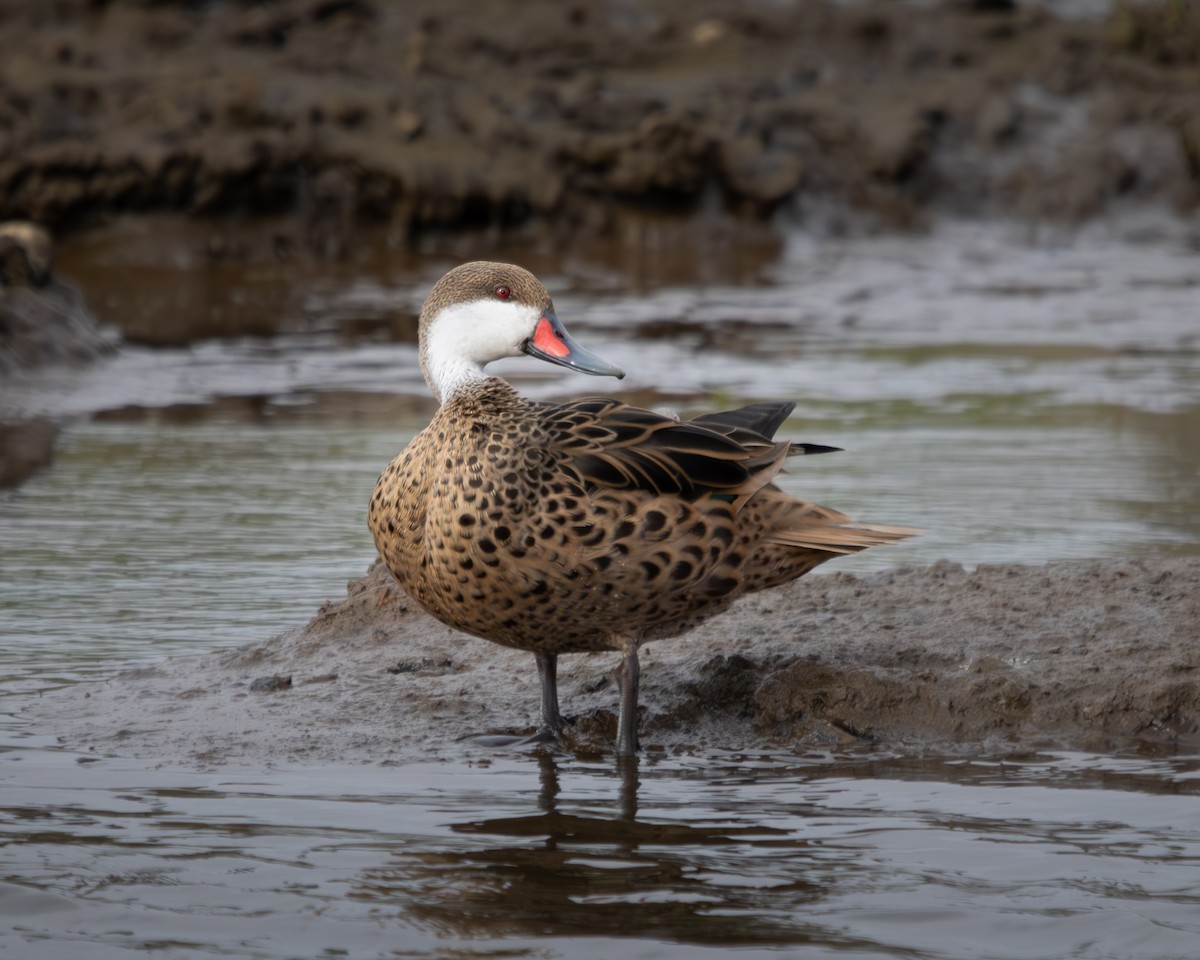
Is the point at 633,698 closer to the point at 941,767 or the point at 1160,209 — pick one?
the point at 941,767

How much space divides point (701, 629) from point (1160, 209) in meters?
11.6

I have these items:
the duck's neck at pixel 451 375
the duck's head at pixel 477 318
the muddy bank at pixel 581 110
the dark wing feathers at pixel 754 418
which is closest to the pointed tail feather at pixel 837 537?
the dark wing feathers at pixel 754 418

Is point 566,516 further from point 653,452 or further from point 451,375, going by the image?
point 451,375

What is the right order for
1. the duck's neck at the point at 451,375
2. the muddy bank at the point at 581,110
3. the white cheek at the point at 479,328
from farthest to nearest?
the muddy bank at the point at 581,110 < the white cheek at the point at 479,328 < the duck's neck at the point at 451,375

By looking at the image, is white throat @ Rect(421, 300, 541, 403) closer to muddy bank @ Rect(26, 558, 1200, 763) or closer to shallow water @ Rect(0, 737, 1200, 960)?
muddy bank @ Rect(26, 558, 1200, 763)

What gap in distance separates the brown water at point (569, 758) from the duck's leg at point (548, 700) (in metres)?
0.19

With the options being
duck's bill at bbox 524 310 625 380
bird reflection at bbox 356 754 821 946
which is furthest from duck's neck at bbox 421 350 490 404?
bird reflection at bbox 356 754 821 946

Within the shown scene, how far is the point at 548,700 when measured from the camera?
186 inches

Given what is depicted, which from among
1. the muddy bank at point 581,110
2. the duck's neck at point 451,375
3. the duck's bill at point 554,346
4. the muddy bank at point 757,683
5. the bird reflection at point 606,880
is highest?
the muddy bank at point 581,110

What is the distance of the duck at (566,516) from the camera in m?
4.45

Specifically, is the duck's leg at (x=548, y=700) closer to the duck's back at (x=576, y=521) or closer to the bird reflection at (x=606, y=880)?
the duck's back at (x=576, y=521)

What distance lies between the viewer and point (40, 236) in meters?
10.7

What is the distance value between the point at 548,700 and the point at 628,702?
0.23 metres

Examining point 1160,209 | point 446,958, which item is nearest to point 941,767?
point 446,958
